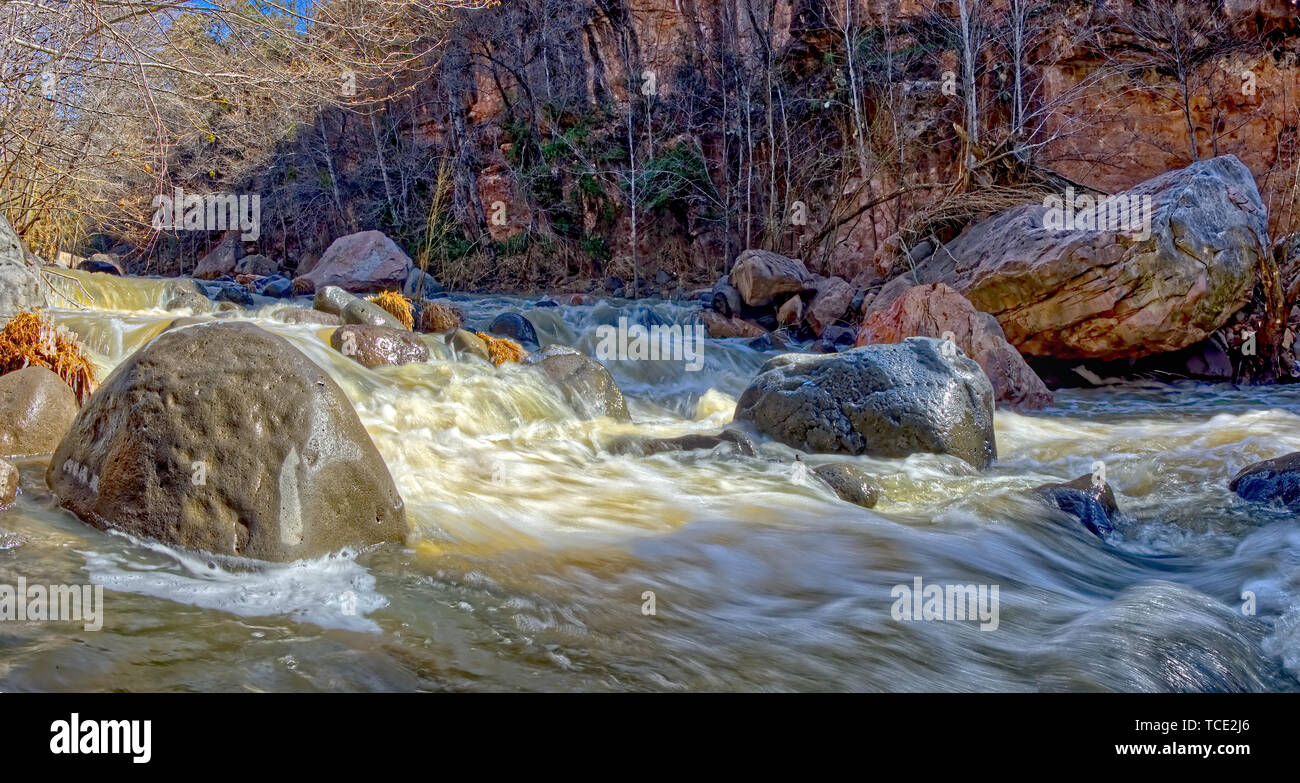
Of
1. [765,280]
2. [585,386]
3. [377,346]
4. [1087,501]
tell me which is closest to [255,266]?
[765,280]

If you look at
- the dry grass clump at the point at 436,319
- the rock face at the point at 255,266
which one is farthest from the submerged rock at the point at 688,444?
the rock face at the point at 255,266

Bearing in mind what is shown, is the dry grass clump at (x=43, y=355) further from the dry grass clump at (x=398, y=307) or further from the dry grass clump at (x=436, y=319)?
the dry grass clump at (x=436, y=319)

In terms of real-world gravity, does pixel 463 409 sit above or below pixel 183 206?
below

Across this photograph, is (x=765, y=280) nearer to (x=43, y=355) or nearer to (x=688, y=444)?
(x=688, y=444)

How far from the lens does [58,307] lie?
8383mm

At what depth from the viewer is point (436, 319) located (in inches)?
399

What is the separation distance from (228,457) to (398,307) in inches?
273

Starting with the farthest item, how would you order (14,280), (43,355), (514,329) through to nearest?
(514,329) → (14,280) → (43,355)

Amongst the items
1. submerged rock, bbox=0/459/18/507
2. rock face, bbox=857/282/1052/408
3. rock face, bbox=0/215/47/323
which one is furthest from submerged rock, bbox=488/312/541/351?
submerged rock, bbox=0/459/18/507

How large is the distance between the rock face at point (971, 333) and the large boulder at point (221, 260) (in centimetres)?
2014

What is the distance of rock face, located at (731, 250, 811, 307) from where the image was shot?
13172 millimetres
